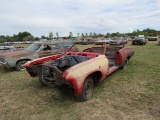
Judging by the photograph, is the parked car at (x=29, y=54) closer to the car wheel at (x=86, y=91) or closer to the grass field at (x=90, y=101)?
the grass field at (x=90, y=101)

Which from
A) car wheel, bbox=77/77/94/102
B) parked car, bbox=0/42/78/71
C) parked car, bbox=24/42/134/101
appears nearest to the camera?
parked car, bbox=24/42/134/101

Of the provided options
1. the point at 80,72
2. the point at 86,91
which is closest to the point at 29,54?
the point at 86,91

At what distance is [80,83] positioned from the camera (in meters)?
3.66

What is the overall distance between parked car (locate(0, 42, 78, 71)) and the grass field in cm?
183

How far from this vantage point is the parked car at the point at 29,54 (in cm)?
732

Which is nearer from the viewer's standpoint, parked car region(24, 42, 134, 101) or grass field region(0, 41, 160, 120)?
grass field region(0, 41, 160, 120)

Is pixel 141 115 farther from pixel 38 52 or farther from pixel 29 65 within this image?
pixel 38 52

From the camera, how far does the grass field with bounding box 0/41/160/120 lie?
3469mm

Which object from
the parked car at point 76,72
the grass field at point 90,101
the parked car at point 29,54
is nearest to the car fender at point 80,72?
the parked car at point 76,72

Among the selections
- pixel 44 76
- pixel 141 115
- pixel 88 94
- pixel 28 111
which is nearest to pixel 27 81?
pixel 44 76

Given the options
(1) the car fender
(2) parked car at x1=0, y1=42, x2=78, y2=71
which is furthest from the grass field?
(2) parked car at x1=0, y1=42, x2=78, y2=71

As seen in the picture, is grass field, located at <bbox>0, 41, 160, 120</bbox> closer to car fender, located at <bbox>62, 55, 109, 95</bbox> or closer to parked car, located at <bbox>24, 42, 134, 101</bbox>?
parked car, located at <bbox>24, 42, 134, 101</bbox>

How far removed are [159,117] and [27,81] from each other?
453cm

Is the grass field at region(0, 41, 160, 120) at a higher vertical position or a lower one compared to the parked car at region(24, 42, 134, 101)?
lower
